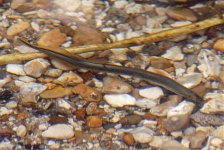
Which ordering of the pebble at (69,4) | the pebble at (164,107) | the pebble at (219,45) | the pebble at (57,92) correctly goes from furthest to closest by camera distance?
the pebble at (69,4)
the pebble at (219,45)
the pebble at (57,92)
the pebble at (164,107)

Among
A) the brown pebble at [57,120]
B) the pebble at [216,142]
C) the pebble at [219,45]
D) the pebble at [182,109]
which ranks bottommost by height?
the brown pebble at [57,120]

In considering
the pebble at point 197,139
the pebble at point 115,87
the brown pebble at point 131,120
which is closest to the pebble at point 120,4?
the pebble at point 115,87

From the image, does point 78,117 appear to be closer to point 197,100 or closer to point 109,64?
point 109,64

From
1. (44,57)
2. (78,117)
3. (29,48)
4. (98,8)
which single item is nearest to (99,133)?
(78,117)

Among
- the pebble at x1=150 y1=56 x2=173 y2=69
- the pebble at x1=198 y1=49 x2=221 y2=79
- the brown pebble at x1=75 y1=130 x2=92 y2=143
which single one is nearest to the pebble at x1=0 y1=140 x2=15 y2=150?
the brown pebble at x1=75 y1=130 x2=92 y2=143

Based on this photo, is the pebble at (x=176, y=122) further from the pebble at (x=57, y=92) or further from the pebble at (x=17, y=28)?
the pebble at (x=17, y=28)

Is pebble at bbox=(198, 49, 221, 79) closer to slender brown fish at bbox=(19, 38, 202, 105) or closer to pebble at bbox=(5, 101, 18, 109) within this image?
slender brown fish at bbox=(19, 38, 202, 105)

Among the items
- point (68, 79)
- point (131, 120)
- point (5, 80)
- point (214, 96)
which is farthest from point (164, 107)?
point (5, 80)
